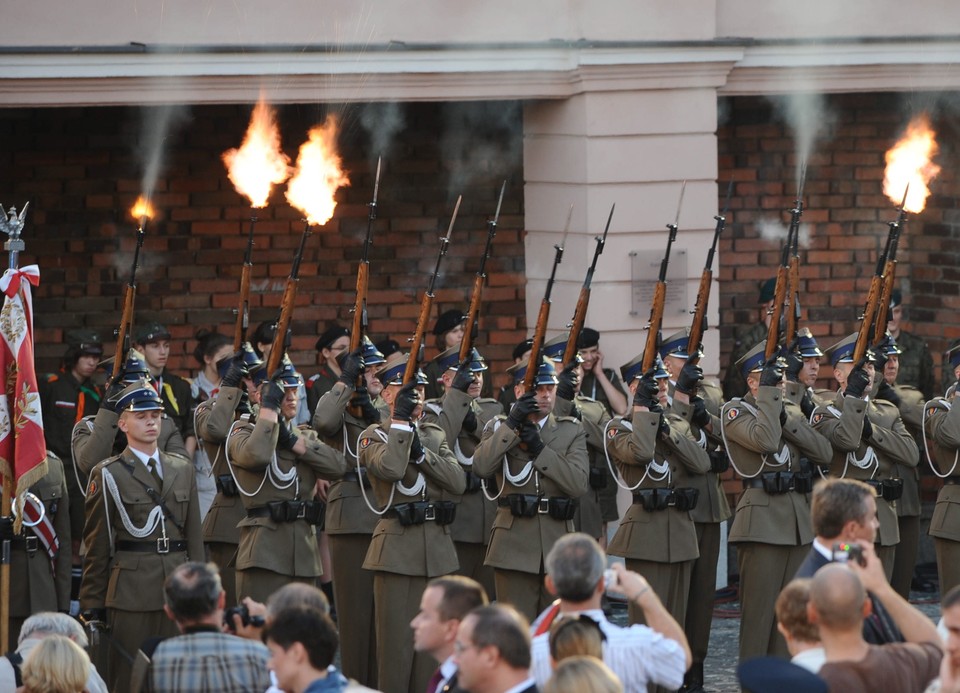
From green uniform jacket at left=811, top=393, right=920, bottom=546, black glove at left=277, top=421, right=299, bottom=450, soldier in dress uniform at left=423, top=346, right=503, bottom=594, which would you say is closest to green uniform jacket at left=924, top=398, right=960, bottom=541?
green uniform jacket at left=811, top=393, right=920, bottom=546

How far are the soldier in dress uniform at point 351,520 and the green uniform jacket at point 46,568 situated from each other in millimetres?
1373

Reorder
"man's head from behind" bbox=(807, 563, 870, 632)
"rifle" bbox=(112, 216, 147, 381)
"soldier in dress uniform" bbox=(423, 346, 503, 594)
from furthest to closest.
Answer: "soldier in dress uniform" bbox=(423, 346, 503, 594)
"rifle" bbox=(112, 216, 147, 381)
"man's head from behind" bbox=(807, 563, 870, 632)

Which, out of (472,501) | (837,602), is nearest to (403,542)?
(472,501)

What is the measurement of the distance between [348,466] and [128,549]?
160cm

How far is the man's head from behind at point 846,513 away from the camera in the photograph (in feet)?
19.6

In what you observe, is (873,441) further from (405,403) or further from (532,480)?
(405,403)

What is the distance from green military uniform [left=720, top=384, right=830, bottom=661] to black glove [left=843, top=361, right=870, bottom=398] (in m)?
0.33

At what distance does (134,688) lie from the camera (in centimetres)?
548

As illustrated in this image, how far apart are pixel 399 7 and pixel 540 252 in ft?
6.15

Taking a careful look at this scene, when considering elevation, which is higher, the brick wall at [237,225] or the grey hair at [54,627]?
the brick wall at [237,225]

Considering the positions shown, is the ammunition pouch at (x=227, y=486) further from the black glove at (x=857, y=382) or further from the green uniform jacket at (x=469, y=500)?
the black glove at (x=857, y=382)

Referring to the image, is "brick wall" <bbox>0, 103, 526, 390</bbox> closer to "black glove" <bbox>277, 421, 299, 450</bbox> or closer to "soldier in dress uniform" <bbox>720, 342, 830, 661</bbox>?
"soldier in dress uniform" <bbox>720, 342, 830, 661</bbox>

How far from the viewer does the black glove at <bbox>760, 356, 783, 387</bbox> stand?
9.09 m

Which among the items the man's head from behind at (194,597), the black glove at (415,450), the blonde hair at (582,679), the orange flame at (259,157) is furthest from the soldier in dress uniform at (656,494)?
the blonde hair at (582,679)
